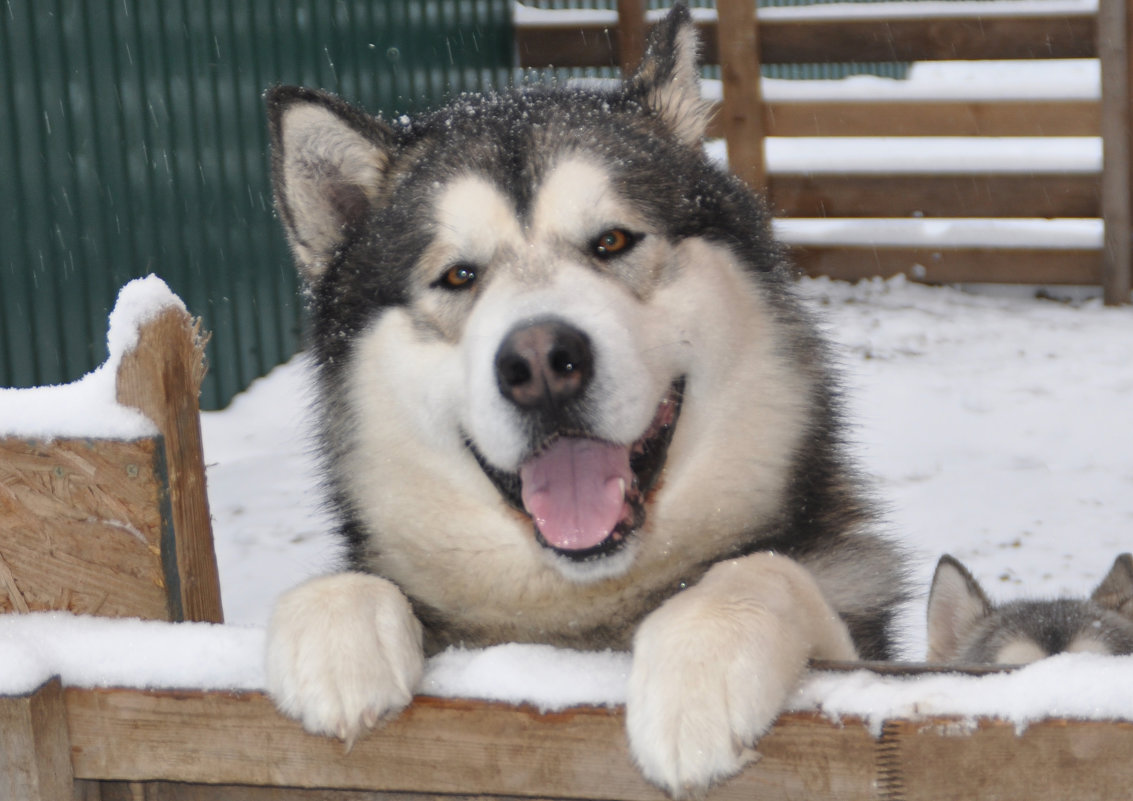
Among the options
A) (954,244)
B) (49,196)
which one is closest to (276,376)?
(49,196)

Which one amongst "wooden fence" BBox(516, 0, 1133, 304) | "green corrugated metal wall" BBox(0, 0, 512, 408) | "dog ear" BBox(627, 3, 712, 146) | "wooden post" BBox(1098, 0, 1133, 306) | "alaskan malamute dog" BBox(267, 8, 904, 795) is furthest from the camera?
"wooden fence" BBox(516, 0, 1133, 304)

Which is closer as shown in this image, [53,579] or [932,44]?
[53,579]

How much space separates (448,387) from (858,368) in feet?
18.2

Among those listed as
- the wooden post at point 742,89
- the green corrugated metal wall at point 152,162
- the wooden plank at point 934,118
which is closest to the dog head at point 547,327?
the green corrugated metal wall at point 152,162

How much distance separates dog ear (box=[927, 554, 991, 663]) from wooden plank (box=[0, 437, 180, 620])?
2129 millimetres

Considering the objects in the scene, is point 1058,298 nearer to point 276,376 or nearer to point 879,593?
point 276,376

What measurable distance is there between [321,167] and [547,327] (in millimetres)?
856

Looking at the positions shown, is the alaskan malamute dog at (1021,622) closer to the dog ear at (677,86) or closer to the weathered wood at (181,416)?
the dog ear at (677,86)

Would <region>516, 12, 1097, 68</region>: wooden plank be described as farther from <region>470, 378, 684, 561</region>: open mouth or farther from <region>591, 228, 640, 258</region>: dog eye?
<region>470, 378, 684, 561</region>: open mouth

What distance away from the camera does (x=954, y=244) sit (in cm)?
907

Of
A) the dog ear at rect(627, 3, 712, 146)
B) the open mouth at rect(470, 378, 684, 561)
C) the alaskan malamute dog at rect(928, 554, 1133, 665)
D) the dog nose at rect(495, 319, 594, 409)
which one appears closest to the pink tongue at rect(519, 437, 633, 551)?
the open mouth at rect(470, 378, 684, 561)

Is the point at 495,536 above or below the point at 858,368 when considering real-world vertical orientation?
above

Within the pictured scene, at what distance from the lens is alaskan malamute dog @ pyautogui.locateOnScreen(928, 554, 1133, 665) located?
2.98 meters

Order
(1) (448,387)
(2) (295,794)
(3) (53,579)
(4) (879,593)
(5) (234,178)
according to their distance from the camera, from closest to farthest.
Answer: (2) (295,794) < (3) (53,579) < (1) (448,387) < (4) (879,593) < (5) (234,178)
